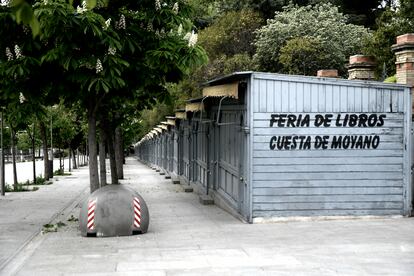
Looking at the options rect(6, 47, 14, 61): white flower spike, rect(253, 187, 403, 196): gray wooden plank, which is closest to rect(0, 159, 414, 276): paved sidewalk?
rect(253, 187, 403, 196): gray wooden plank

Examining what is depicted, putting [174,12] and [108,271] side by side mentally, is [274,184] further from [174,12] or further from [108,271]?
[108,271]

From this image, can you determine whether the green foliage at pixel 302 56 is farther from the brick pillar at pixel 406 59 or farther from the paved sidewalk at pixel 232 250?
the paved sidewalk at pixel 232 250

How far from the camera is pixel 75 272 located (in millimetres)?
8219

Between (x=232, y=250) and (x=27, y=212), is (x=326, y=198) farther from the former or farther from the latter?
(x=27, y=212)

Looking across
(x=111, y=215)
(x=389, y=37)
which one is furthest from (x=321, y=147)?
(x=389, y=37)

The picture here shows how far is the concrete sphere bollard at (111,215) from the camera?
1134cm

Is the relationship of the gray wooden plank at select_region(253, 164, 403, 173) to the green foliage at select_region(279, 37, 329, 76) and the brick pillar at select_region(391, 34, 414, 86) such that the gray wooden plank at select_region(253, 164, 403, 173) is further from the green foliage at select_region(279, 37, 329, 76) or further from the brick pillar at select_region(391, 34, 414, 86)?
the green foliage at select_region(279, 37, 329, 76)

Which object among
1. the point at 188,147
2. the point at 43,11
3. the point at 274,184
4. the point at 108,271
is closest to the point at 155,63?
the point at 43,11

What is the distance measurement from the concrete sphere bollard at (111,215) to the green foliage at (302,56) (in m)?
22.9

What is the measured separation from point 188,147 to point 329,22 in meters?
15.3

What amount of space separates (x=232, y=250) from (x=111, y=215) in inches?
110

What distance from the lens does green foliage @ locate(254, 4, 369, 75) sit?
35.2 m

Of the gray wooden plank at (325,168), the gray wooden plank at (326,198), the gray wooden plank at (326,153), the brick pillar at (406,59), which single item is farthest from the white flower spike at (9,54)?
the brick pillar at (406,59)

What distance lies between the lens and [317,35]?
3638cm
